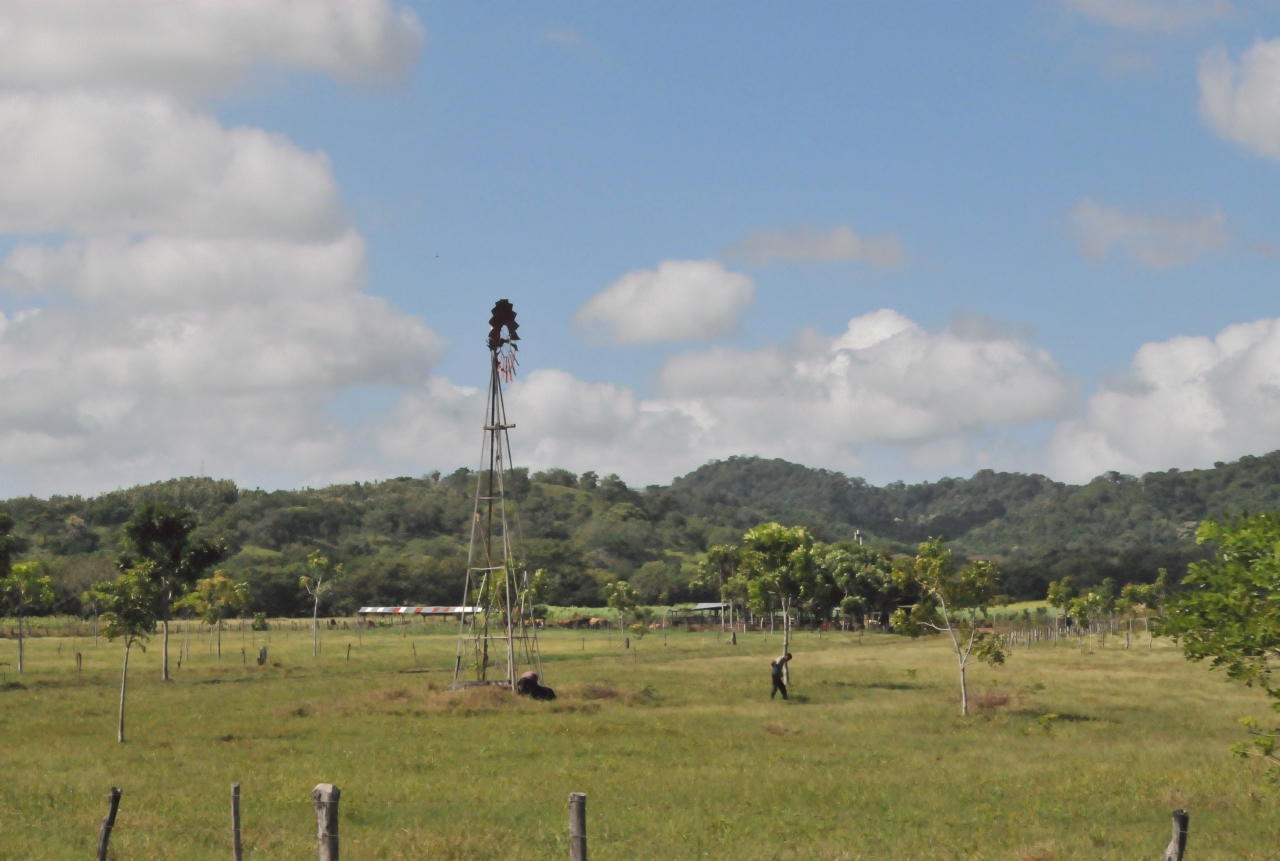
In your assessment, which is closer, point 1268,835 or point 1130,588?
point 1268,835

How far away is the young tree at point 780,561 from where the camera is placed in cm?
6253

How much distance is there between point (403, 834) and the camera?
23.0 meters

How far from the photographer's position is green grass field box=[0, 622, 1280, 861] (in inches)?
913

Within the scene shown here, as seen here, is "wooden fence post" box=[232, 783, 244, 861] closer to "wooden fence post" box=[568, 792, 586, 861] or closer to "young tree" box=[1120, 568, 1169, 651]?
"wooden fence post" box=[568, 792, 586, 861]

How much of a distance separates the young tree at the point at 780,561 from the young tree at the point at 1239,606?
44.6 m

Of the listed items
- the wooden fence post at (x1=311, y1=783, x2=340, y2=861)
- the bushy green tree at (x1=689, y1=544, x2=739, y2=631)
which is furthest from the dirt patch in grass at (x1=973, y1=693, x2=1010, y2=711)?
the bushy green tree at (x1=689, y1=544, x2=739, y2=631)

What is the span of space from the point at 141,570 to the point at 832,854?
37.8m

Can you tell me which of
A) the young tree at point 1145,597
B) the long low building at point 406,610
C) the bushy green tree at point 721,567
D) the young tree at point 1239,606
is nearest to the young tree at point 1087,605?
the young tree at point 1145,597

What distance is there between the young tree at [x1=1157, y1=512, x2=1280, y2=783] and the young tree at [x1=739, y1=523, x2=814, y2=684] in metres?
44.6

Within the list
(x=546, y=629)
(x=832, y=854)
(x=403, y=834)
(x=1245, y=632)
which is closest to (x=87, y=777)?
(x=403, y=834)

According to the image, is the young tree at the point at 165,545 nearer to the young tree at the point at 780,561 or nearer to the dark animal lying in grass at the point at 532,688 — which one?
the dark animal lying in grass at the point at 532,688

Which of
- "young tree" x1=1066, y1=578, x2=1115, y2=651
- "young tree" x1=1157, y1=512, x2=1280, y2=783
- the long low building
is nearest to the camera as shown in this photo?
"young tree" x1=1157, y1=512, x2=1280, y2=783

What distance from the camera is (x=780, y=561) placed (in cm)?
6362

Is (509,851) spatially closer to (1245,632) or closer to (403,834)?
(403,834)
